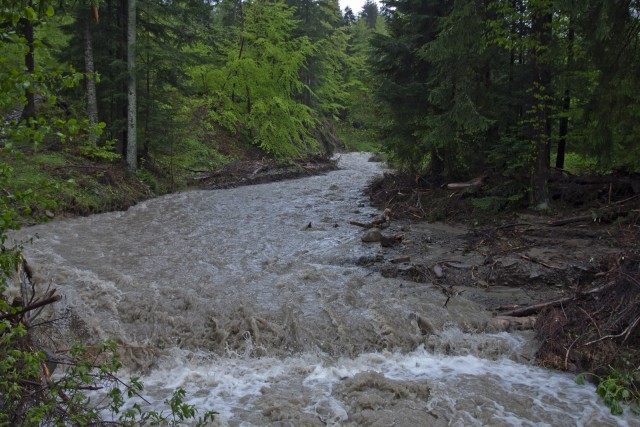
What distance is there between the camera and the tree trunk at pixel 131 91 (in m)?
14.8

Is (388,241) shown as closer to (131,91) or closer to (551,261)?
(551,261)

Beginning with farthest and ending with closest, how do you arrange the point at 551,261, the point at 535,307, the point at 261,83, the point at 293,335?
the point at 261,83
the point at 551,261
the point at 535,307
the point at 293,335

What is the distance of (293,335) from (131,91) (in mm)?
12022

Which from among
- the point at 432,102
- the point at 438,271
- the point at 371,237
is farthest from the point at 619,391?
the point at 432,102

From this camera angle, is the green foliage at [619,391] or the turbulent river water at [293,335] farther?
the turbulent river water at [293,335]

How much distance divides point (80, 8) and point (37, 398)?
14.7 meters

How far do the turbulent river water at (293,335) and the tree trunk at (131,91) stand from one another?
5.15 metres

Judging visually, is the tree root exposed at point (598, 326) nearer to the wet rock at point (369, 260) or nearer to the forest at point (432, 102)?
the forest at point (432, 102)

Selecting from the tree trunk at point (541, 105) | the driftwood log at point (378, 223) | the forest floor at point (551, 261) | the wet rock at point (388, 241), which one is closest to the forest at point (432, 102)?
the tree trunk at point (541, 105)

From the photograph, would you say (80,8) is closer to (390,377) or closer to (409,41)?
(409,41)

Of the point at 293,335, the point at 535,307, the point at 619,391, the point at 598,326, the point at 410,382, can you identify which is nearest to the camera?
the point at 619,391

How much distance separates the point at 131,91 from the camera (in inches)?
595

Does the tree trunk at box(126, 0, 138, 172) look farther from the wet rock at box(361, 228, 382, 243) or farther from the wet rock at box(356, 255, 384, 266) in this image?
the wet rock at box(356, 255, 384, 266)

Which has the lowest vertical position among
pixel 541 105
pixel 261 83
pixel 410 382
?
pixel 410 382
